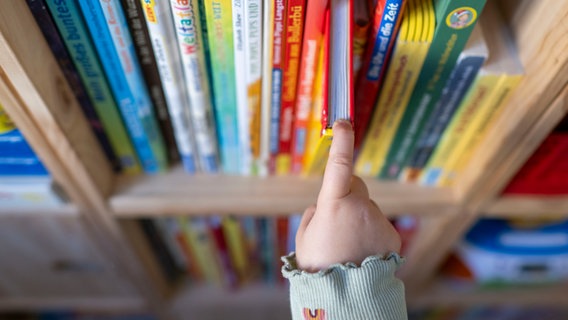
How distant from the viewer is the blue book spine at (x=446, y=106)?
562 mm

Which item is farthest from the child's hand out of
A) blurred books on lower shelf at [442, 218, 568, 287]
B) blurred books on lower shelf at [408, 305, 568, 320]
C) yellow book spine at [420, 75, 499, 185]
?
blurred books on lower shelf at [408, 305, 568, 320]

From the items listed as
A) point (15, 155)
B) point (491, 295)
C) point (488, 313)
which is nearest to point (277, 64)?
point (15, 155)

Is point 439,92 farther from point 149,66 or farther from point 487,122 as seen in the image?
point 149,66

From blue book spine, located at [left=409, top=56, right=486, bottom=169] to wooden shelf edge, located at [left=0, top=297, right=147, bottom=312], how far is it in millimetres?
646

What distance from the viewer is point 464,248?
947 millimetres

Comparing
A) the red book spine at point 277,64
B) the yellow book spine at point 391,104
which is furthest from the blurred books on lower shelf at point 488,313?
the red book spine at point 277,64

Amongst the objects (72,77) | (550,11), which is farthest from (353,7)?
(72,77)

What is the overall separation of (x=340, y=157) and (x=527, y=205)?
1.45 feet

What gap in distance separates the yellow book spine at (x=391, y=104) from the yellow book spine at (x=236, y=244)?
26 centimetres

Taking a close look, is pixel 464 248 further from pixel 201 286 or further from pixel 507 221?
pixel 201 286

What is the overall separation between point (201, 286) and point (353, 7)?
2.47 ft

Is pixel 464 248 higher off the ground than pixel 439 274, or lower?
higher

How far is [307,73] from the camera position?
571mm

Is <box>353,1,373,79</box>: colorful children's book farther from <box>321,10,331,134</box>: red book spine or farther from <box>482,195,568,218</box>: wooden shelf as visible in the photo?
<box>482,195,568,218</box>: wooden shelf
